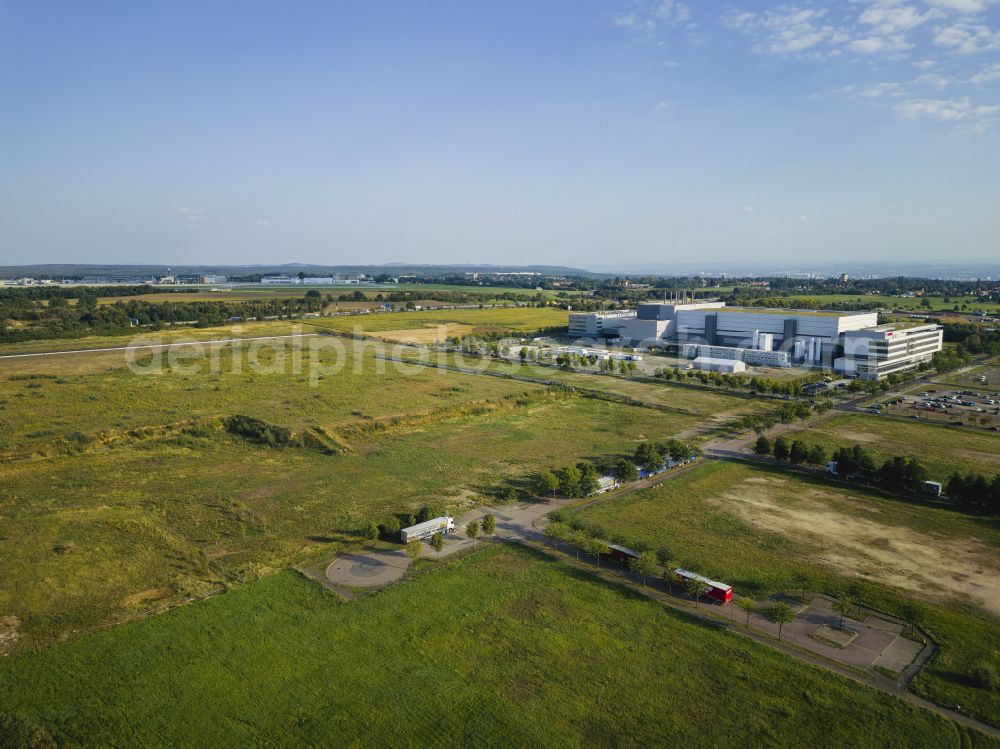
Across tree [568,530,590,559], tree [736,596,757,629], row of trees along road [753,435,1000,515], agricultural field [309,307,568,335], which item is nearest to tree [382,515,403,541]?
tree [568,530,590,559]

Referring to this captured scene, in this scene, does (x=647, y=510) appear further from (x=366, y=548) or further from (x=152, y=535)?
(x=152, y=535)

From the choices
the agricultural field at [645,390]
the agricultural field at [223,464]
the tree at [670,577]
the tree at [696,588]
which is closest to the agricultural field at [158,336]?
the agricultural field at [223,464]

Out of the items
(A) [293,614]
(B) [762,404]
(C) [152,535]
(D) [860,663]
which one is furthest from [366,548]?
(B) [762,404]

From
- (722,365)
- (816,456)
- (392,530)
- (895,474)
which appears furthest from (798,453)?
(722,365)

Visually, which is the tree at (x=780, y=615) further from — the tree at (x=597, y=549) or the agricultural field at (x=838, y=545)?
the tree at (x=597, y=549)

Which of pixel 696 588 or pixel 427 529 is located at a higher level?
pixel 427 529

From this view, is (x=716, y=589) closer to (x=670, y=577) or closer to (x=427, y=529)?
(x=670, y=577)
